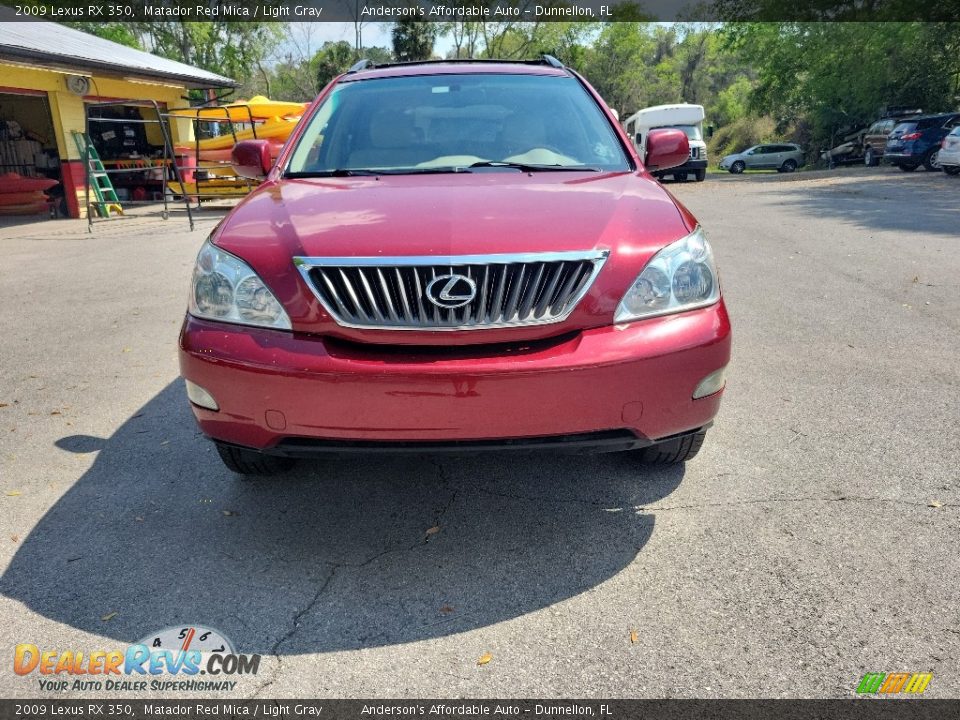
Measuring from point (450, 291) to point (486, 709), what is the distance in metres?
1.19

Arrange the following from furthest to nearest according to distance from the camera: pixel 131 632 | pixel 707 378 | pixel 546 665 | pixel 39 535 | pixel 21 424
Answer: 1. pixel 21 424
2. pixel 39 535
3. pixel 707 378
4. pixel 131 632
5. pixel 546 665

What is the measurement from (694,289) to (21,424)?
3.50 metres

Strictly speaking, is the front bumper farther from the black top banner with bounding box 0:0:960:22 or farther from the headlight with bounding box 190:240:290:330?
the black top banner with bounding box 0:0:960:22

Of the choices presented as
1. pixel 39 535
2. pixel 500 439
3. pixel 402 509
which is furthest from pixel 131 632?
pixel 500 439

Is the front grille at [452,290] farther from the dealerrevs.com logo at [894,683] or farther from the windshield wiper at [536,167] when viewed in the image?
the dealerrevs.com logo at [894,683]

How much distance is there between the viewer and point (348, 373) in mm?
2336

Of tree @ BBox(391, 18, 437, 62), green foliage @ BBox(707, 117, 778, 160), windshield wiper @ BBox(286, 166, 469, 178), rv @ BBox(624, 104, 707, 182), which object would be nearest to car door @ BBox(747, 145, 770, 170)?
green foliage @ BBox(707, 117, 778, 160)

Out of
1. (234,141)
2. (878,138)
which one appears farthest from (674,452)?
(878,138)

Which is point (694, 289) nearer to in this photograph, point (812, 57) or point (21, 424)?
point (21, 424)

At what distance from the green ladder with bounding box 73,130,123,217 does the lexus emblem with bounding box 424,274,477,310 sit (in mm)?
14366

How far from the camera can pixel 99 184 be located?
54.6 ft

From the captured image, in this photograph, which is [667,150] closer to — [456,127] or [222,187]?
[456,127]

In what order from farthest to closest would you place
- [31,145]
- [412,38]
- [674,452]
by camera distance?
1. [412,38]
2. [31,145]
3. [674,452]

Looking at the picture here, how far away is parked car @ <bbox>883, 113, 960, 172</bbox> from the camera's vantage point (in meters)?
22.2
